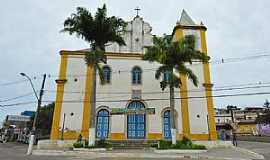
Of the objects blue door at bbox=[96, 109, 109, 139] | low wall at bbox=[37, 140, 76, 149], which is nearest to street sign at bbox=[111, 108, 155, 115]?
blue door at bbox=[96, 109, 109, 139]

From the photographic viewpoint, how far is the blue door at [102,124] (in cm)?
2787

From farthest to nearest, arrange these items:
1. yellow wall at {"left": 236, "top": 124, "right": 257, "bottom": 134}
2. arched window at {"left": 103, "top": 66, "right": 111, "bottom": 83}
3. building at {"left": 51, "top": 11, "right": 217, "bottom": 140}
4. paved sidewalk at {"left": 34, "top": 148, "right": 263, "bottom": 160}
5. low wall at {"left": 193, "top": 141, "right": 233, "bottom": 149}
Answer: yellow wall at {"left": 236, "top": 124, "right": 257, "bottom": 134}, arched window at {"left": 103, "top": 66, "right": 111, "bottom": 83}, building at {"left": 51, "top": 11, "right": 217, "bottom": 140}, low wall at {"left": 193, "top": 141, "right": 233, "bottom": 149}, paved sidewalk at {"left": 34, "top": 148, "right": 263, "bottom": 160}

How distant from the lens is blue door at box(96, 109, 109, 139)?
27.9 meters

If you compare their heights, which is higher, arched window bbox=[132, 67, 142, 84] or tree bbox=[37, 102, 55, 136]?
arched window bbox=[132, 67, 142, 84]

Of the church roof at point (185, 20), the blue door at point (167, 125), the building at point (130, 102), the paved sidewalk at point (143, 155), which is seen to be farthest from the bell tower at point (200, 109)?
the paved sidewalk at point (143, 155)

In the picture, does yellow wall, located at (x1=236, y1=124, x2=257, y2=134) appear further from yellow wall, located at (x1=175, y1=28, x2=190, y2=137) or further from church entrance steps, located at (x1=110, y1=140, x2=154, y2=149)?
church entrance steps, located at (x1=110, y1=140, x2=154, y2=149)

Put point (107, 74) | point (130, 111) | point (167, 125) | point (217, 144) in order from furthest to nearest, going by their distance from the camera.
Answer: point (107, 74), point (130, 111), point (167, 125), point (217, 144)

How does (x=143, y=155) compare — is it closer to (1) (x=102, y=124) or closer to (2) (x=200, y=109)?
(1) (x=102, y=124)

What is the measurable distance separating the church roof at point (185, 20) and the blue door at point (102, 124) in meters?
13.1

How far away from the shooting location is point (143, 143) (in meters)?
26.1

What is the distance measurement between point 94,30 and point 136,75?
8.24 metres

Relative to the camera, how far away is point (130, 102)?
95.1 feet

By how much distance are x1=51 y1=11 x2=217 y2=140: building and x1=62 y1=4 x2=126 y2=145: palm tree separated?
491 centimetres

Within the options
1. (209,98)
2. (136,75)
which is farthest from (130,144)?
(209,98)
